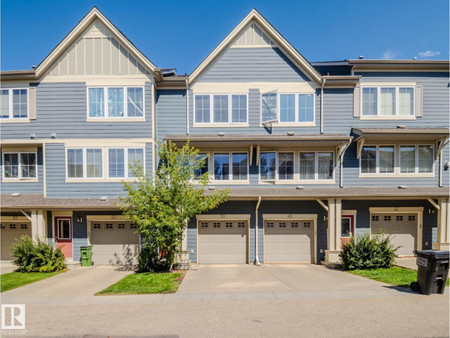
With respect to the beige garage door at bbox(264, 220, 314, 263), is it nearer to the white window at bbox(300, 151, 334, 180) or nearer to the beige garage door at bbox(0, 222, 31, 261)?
the white window at bbox(300, 151, 334, 180)

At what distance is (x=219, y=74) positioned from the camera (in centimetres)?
1424

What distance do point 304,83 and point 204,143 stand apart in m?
6.41

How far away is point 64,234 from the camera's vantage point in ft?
45.3

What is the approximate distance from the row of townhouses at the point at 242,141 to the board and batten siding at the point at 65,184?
0.06 m

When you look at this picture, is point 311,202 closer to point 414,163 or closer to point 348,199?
point 348,199

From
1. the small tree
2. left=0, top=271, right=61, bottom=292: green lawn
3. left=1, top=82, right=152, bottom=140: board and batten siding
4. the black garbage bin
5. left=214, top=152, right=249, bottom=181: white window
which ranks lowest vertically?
left=0, top=271, right=61, bottom=292: green lawn

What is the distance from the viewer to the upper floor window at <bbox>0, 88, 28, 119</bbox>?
13.8 metres

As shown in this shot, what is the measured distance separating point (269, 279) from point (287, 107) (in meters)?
8.75

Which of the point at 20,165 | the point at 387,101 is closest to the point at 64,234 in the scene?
the point at 20,165

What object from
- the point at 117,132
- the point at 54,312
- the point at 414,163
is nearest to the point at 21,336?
the point at 54,312

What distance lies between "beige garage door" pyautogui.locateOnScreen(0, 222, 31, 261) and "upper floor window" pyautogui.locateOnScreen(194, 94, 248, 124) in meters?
11.0

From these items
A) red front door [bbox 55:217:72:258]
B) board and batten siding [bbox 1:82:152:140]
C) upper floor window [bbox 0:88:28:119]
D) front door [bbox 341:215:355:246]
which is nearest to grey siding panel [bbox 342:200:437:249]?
front door [bbox 341:215:355:246]

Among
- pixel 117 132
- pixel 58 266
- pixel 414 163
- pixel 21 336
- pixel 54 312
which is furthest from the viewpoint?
pixel 414 163

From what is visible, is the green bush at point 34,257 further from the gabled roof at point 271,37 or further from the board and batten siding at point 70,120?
the gabled roof at point 271,37
